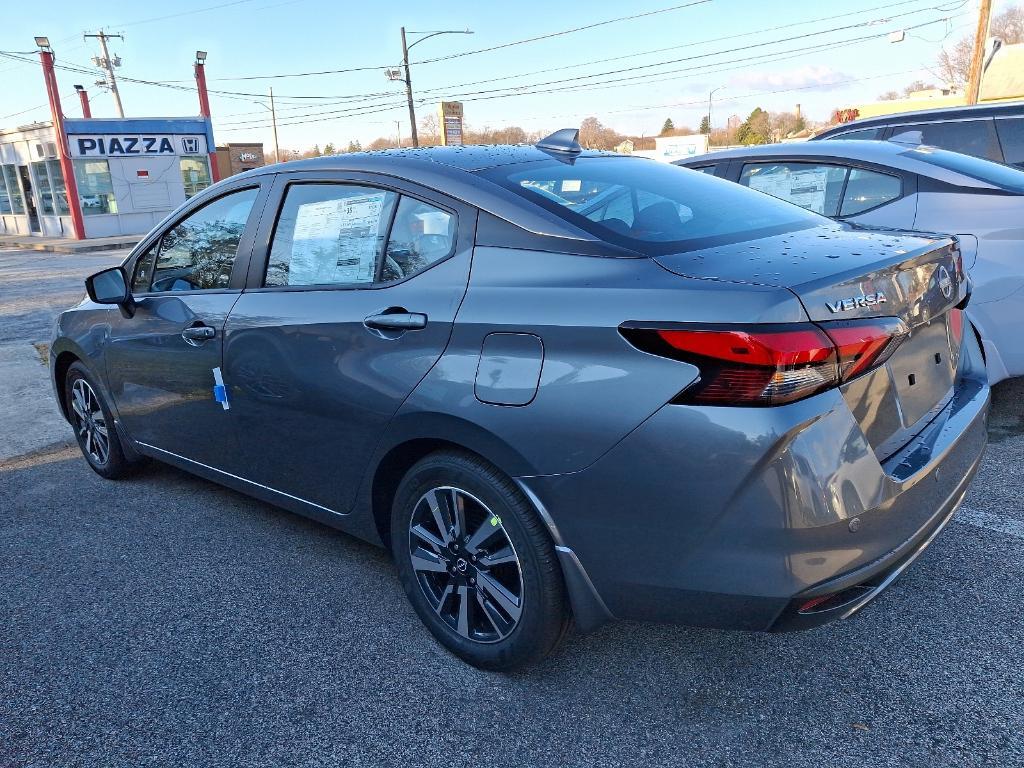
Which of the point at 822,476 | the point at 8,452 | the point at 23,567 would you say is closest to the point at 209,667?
the point at 23,567

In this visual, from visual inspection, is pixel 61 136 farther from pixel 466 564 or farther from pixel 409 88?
pixel 466 564

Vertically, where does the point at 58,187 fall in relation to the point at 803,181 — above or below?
above

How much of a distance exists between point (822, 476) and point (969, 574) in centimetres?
149

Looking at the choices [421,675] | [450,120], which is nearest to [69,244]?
[450,120]

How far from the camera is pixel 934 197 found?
→ 4.29 meters

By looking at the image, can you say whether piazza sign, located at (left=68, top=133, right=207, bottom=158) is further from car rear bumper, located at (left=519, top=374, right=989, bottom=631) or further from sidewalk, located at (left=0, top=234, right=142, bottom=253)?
car rear bumper, located at (left=519, top=374, right=989, bottom=631)

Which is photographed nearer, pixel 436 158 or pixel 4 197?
pixel 436 158

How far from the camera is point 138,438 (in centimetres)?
400

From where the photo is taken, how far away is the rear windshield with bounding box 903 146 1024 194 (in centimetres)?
420

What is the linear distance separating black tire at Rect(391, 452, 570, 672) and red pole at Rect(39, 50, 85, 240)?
96.6 ft

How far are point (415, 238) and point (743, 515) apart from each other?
140 cm

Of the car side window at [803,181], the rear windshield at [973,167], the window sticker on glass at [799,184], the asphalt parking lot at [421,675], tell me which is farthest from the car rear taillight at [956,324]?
the window sticker on glass at [799,184]

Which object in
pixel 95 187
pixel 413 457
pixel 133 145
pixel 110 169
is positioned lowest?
pixel 413 457

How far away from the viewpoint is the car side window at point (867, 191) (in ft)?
14.6
